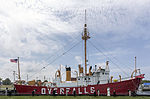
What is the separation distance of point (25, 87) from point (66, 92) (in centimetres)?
911

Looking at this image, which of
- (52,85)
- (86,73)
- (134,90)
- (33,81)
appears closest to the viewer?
(134,90)

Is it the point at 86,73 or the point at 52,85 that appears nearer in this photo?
the point at 86,73

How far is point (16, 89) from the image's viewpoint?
3425 cm

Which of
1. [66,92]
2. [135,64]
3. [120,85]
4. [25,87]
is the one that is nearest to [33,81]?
[25,87]

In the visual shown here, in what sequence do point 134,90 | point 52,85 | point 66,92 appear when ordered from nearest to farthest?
point 134,90 → point 66,92 → point 52,85

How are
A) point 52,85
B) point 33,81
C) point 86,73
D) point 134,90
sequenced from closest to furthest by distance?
1. point 134,90
2. point 86,73
3. point 52,85
4. point 33,81

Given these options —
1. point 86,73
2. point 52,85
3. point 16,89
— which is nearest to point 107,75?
point 86,73

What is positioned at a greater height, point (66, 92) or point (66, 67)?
point (66, 67)

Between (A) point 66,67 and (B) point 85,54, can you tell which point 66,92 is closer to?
(A) point 66,67

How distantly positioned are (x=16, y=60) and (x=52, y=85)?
33.0 ft

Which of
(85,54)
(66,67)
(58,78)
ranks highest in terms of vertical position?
(85,54)

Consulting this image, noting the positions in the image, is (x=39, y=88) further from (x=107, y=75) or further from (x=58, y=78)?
(x=107, y=75)

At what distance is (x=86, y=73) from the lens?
33219 millimetres

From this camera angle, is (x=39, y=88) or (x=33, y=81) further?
(x=33, y=81)
